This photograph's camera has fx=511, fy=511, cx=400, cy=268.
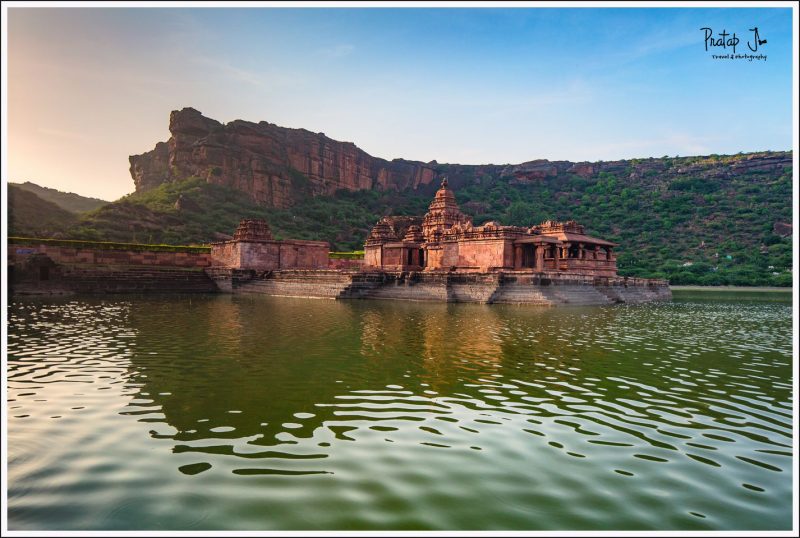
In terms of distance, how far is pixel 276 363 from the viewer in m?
10.6

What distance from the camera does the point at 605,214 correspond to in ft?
308

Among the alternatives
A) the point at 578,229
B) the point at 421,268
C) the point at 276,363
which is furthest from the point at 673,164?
the point at 276,363

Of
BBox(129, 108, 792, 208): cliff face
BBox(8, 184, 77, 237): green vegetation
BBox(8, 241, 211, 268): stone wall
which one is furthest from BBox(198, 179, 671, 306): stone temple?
BBox(129, 108, 792, 208): cliff face

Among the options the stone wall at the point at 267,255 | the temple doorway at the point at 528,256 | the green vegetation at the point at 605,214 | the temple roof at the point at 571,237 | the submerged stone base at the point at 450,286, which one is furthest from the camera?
the green vegetation at the point at 605,214

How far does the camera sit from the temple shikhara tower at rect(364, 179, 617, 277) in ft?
114

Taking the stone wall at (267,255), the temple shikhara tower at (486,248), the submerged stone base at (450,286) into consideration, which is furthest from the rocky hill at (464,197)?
the submerged stone base at (450,286)

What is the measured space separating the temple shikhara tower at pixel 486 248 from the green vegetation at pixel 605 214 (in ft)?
91.4

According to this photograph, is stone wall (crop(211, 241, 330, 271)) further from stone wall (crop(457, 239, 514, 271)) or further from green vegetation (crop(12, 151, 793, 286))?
green vegetation (crop(12, 151, 793, 286))

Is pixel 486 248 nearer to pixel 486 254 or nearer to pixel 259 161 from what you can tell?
pixel 486 254

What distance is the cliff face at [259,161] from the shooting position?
95.9 meters

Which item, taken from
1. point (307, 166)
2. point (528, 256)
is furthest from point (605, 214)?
point (528, 256)

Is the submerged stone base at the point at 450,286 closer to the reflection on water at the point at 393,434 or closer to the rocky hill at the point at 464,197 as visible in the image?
the reflection on water at the point at 393,434

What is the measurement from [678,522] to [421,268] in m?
35.5

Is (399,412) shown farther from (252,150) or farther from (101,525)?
(252,150)
